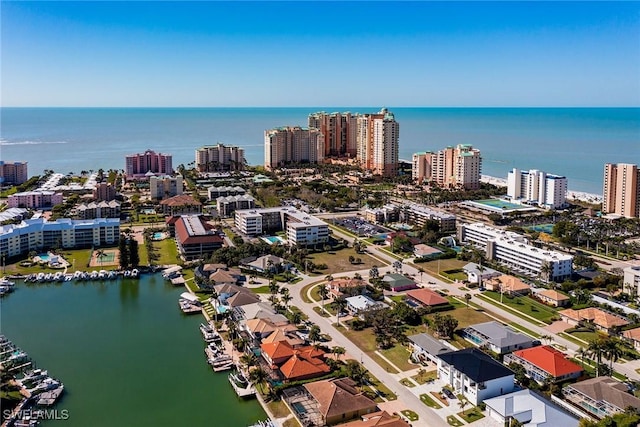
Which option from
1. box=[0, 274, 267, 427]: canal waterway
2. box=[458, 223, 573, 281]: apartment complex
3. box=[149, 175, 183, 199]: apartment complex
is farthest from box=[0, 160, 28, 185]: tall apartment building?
box=[458, 223, 573, 281]: apartment complex

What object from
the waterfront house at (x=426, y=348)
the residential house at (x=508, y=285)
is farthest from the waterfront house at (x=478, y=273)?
the waterfront house at (x=426, y=348)

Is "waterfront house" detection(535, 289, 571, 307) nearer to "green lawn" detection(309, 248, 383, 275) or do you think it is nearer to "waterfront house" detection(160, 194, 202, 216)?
"green lawn" detection(309, 248, 383, 275)

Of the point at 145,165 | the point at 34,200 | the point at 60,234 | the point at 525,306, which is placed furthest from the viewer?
the point at 145,165

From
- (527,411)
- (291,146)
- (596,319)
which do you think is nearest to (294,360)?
(527,411)

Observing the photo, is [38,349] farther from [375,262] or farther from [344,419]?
[375,262]

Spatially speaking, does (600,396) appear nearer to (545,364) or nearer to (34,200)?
(545,364)

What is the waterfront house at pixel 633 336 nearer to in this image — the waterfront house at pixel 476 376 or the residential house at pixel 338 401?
the waterfront house at pixel 476 376
